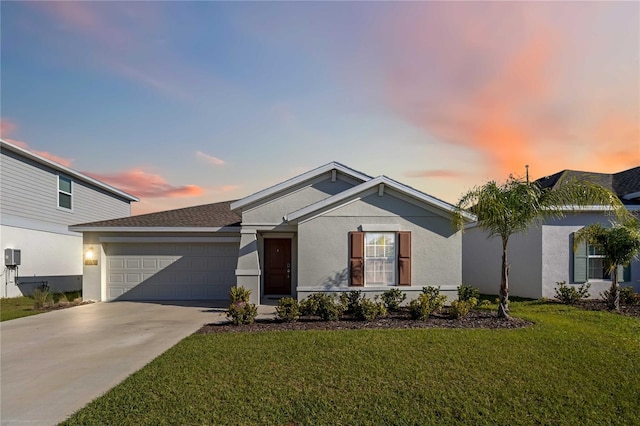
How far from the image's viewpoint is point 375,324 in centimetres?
904

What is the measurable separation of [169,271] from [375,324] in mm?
8731

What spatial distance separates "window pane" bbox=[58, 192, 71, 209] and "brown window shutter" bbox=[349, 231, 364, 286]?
15.6m

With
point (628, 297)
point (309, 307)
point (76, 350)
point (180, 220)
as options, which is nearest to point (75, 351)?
point (76, 350)

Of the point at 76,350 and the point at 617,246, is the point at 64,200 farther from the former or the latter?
the point at 617,246

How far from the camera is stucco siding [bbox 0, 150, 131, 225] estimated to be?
15.6 m

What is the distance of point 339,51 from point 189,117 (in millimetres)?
5506

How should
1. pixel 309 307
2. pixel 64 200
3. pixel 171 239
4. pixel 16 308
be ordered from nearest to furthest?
pixel 309 307
pixel 16 308
pixel 171 239
pixel 64 200

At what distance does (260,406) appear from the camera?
468 centimetres

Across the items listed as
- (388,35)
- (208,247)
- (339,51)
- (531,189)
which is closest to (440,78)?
(388,35)

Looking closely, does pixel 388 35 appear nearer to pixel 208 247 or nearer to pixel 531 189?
pixel 531 189

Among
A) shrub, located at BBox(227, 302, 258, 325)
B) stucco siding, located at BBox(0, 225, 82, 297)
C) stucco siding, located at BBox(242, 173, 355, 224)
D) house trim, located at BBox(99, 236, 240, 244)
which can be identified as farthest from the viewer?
stucco siding, located at BBox(0, 225, 82, 297)

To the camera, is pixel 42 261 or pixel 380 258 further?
pixel 42 261

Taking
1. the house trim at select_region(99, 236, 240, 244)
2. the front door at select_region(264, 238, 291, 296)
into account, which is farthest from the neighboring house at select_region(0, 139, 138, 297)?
the front door at select_region(264, 238, 291, 296)

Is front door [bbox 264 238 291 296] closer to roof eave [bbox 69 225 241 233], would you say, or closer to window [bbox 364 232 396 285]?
roof eave [bbox 69 225 241 233]
